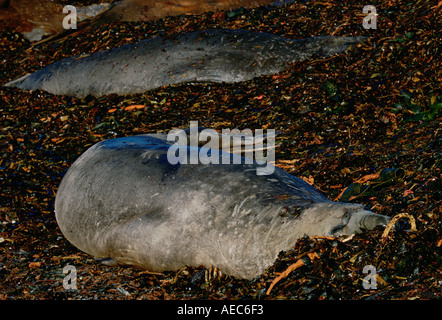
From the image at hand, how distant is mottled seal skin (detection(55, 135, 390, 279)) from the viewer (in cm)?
305

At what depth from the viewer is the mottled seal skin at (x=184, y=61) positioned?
6152 millimetres

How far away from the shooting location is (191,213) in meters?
3.38

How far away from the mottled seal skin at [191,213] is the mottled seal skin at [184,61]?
2401 mm

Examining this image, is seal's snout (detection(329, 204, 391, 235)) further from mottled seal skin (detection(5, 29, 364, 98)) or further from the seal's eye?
mottled seal skin (detection(5, 29, 364, 98))

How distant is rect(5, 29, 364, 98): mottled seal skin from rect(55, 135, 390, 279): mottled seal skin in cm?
240

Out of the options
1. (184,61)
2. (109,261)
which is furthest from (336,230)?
(184,61)

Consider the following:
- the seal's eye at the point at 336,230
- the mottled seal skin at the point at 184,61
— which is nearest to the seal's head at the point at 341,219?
the seal's eye at the point at 336,230

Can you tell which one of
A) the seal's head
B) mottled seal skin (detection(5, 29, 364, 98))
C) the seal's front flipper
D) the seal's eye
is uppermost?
mottled seal skin (detection(5, 29, 364, 98))

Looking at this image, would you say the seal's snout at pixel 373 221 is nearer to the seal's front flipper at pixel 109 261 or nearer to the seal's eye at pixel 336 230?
the seal's eye at pixel 336 230

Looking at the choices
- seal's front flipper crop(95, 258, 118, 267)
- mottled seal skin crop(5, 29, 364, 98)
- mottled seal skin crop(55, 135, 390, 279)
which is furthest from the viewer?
mottled seal skin crop(5, 29, 364, 98)

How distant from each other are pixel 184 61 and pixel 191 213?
341cm

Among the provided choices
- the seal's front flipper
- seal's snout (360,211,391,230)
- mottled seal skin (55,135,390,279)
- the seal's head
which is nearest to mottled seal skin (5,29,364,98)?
mottled seal skin (55,135,390,279)

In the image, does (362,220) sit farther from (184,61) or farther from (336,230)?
(184,61)
